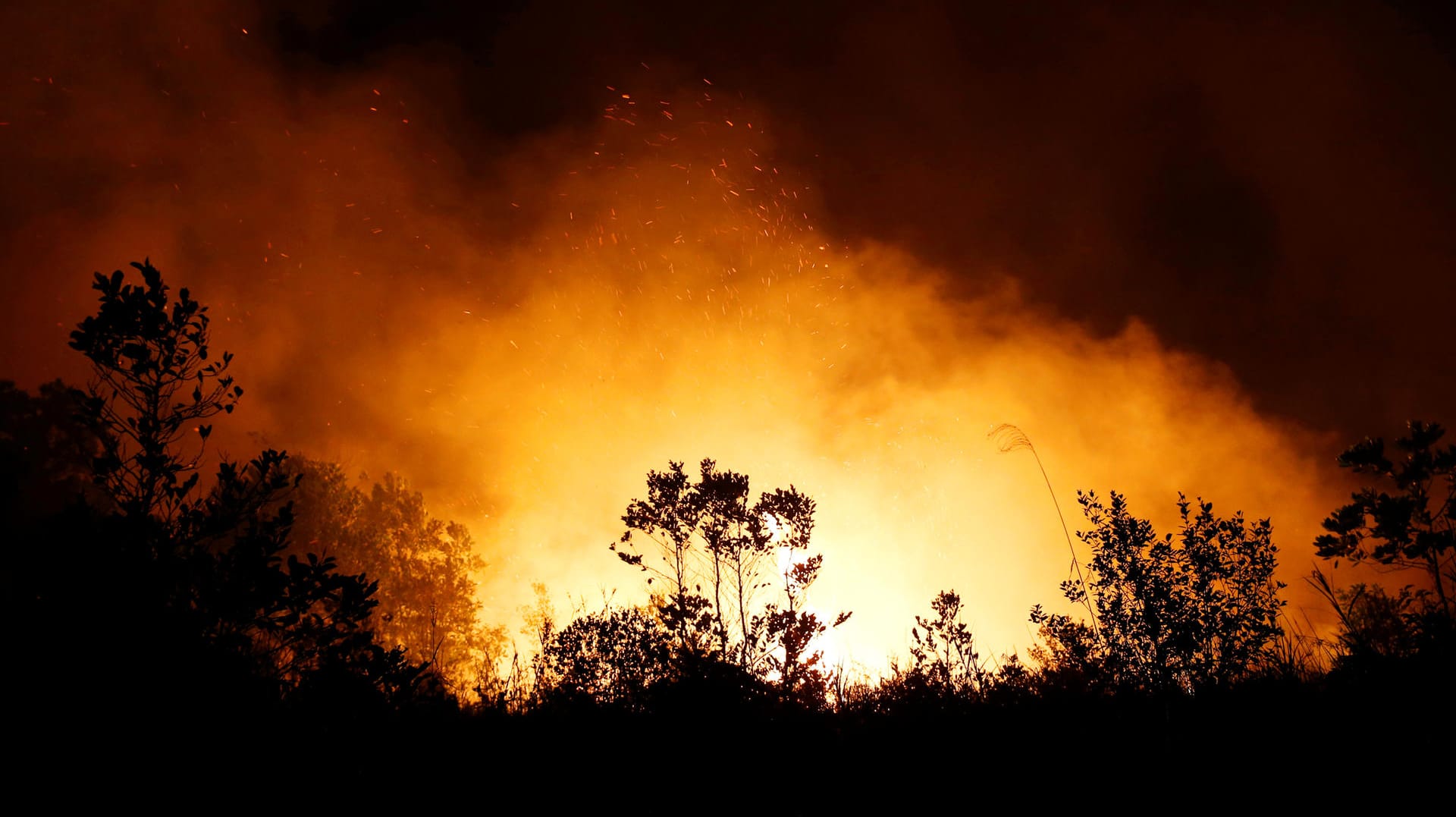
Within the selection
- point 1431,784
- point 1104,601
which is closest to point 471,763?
point 1431,784

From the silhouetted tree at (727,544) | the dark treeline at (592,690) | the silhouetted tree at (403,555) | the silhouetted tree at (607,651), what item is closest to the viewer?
the dark treeline at (592,690)

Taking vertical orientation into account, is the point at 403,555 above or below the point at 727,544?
above

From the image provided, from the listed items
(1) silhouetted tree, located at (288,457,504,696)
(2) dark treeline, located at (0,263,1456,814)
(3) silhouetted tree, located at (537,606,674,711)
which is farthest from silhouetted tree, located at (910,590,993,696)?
(1) silhouetted tree, located at (288,457,504,696)

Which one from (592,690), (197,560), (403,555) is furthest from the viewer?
(403,555)

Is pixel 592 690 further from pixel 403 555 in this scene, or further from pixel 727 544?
pixel 403 555

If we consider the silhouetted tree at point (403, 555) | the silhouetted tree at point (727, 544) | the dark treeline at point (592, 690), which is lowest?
the dark treeline at point (592, 690)

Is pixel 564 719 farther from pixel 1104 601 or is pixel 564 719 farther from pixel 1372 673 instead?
pixel 1104 601

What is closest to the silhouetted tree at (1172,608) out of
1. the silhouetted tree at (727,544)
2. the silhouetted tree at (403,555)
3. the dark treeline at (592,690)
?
the dark treeline at (592,690)

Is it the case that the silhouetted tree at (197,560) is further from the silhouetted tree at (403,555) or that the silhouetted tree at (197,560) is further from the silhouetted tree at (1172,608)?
the silhouetted tree at (403,555)

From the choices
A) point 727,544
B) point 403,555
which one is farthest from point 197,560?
point 403,555

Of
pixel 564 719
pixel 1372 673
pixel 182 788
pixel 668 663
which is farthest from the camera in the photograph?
pixel 668 663

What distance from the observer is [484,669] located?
6402mm

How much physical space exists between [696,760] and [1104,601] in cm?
694

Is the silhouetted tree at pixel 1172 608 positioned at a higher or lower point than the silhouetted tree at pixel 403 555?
lower
